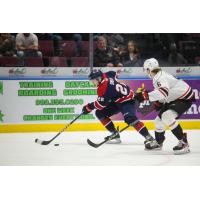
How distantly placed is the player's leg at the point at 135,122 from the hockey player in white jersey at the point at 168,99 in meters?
0.07

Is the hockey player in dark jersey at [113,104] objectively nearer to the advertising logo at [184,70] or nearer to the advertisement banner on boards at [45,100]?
the advertisement banner on boards at [45,100]

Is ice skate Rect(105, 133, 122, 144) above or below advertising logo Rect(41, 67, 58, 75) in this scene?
below

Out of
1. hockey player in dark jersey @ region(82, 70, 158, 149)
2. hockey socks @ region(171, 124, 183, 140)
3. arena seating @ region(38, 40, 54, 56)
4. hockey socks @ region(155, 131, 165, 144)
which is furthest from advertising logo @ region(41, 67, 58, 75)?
hockey socks @ region(171, 124, 183, 140)

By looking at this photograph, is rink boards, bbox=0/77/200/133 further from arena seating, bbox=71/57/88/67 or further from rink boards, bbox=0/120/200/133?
arena seating, bbox=71/57/88/67

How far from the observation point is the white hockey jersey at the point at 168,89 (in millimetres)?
5129

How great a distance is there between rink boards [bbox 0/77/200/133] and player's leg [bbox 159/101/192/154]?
54 millimetres

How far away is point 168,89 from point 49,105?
40.7 inches

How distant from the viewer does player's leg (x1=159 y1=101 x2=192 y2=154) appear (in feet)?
16.7

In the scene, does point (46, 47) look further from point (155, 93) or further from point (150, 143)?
point (150, 143)

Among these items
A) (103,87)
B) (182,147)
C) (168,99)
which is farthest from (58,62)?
(182,147)

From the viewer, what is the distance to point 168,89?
17.0 ft

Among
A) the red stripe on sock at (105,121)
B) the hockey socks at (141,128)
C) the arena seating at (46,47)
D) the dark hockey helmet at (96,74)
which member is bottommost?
the hockey socks at (141,128)

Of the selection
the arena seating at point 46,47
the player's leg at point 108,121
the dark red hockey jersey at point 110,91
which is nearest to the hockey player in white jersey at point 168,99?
the dark red hockey jersey at point 110,91

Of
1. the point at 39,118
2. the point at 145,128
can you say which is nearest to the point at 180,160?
the point at 145,128
